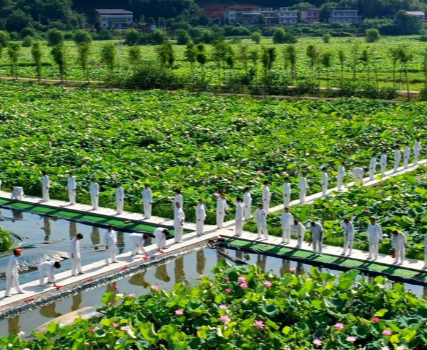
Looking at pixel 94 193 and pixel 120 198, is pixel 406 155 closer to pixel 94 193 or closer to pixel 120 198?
pixel 120 198

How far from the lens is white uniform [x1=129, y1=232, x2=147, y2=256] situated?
16.9 metres

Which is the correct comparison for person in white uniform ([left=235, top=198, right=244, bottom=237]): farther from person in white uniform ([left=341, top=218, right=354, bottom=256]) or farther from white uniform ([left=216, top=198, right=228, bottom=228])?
person in white uniform ([left=341, top=218, right=354, bottom=256])

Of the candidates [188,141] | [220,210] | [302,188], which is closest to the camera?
[220,210]

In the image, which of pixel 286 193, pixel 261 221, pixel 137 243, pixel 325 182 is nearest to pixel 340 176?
pixel 325 182

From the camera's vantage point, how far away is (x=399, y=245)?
1622 centimetres

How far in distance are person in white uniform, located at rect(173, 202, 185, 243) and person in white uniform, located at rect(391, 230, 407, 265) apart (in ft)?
15.5

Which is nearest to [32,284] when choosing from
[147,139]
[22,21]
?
[147,139]

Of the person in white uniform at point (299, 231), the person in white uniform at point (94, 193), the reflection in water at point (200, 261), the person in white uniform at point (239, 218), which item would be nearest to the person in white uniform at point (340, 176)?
the person in white uniform at point (239, 218)

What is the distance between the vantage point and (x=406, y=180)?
22.2 meters

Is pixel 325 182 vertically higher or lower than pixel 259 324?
lower

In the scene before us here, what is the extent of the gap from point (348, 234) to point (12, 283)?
6934 millimetres

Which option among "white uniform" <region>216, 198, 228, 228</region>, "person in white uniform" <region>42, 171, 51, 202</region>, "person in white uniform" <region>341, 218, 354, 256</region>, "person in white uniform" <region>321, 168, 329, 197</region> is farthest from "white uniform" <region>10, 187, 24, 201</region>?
"person in white uniform" <region>341, 218, 354, 256</region>

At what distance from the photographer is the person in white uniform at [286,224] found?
17547 millimetres

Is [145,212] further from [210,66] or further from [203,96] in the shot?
[210,66]
